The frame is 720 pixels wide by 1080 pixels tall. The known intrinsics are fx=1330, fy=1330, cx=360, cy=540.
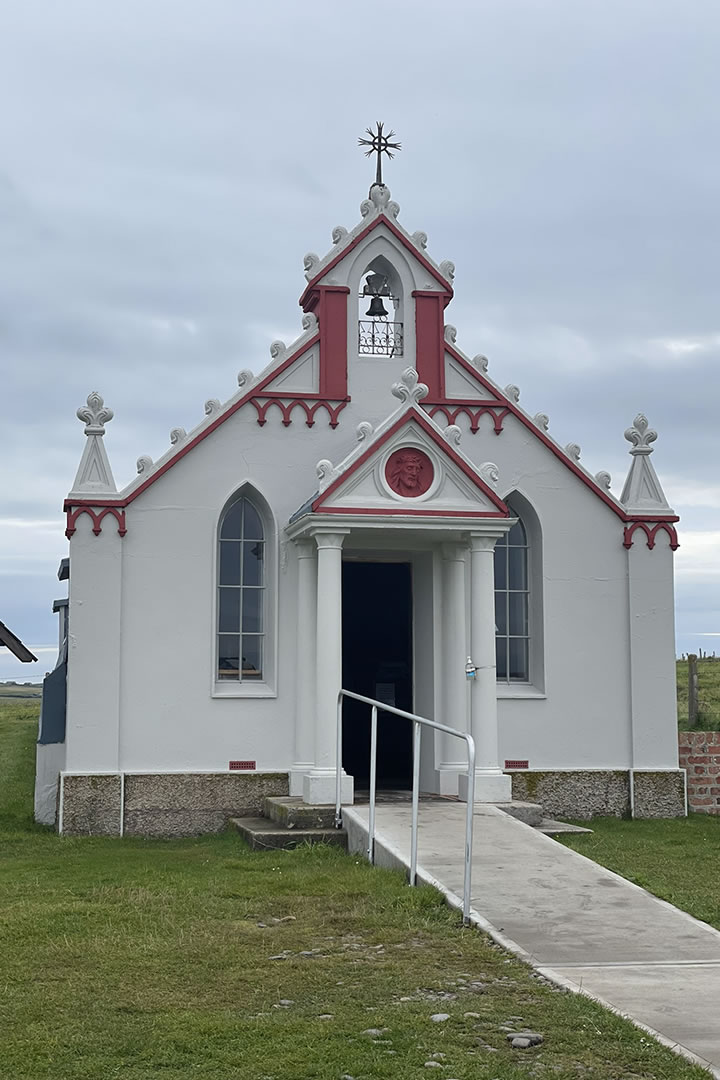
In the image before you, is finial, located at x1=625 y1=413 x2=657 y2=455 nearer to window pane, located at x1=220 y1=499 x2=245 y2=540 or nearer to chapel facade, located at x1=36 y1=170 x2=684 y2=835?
chapel facade, located at x1=36 y1=170 x2=684 y2=835

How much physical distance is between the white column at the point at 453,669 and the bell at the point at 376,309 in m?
3.34

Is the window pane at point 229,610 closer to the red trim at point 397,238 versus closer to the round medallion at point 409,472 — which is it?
the round medallion at point 409,472

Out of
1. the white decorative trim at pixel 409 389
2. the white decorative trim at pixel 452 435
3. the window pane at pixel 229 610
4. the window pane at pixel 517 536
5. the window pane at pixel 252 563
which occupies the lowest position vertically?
the window pane at pixel 229 610

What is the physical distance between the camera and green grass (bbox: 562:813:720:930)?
10523 millimetres

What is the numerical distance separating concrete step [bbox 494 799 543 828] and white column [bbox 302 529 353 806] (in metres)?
1.70

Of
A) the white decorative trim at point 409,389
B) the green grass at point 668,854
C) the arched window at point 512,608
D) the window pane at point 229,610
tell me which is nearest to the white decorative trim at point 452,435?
the white decorative trim at point 409,389

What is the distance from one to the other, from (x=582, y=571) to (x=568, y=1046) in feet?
37.4

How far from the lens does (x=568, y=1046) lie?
243 inches

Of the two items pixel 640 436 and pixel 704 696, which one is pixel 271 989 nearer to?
pixel 640 436

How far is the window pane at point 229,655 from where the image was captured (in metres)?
16.3

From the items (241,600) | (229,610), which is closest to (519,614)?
(241,600)

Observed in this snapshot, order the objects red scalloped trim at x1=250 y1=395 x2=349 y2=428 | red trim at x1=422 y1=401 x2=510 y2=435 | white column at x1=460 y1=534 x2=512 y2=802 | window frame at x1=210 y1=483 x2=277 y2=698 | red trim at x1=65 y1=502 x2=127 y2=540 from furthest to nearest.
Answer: red trim at x1=422 y1=401 x2=510 y2=435 → red scalloped trim at x1=250 y1=395 x2=349 y2=428 → window frame at x1=210 y1=483 x2=277 y2=698 → red trim at x1=65 y1=502 x2=127 y2=540 → white column at x1=460 y1=534 x2=512 y2=802

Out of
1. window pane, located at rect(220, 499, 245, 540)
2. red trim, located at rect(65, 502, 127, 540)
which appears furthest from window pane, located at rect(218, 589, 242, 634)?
red trim, located at rect(65, 502, 127, 540)

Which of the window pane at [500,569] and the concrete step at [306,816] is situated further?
the window pane at [500,569]
